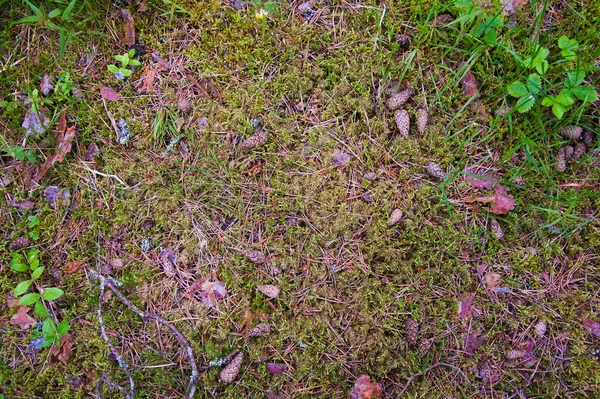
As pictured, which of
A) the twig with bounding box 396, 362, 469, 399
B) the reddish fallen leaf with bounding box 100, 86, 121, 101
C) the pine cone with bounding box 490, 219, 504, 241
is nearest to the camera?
the twig with bounding box 396, 362, 469, 399

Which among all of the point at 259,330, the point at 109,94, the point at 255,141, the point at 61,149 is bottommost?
the point at 259,330

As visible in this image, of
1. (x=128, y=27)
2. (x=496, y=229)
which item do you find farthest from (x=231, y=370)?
(x=128, y=27)

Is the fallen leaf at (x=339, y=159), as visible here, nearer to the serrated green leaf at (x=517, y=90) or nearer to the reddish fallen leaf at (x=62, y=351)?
the serrated green leaf at (x=517, y=90)

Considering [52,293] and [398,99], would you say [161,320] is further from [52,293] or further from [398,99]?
[398,99]

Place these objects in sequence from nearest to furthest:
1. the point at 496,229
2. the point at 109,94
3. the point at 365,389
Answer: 1. the point at 365,389
2. the point at 496,229
3. the point at 109,94

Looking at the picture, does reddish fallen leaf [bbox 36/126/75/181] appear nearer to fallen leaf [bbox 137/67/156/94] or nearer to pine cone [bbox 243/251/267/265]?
fallen leaf [bbox 137/67/156/94]

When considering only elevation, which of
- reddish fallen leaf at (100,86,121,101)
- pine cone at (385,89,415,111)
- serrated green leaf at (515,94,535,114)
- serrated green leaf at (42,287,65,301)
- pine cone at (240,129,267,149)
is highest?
serrated green leaf at (515,94,535,114)

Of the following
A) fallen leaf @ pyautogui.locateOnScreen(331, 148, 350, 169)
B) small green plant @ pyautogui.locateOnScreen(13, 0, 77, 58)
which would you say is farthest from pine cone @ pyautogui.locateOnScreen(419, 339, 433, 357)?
small green plant @ pyautogui.locateOnScreen(13, 0, 77, 58)

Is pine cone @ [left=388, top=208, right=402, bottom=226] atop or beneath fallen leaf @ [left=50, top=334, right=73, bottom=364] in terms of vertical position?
atop

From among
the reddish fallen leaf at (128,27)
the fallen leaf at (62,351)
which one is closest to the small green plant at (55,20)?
the reddish fallen leaf at (128,27)
